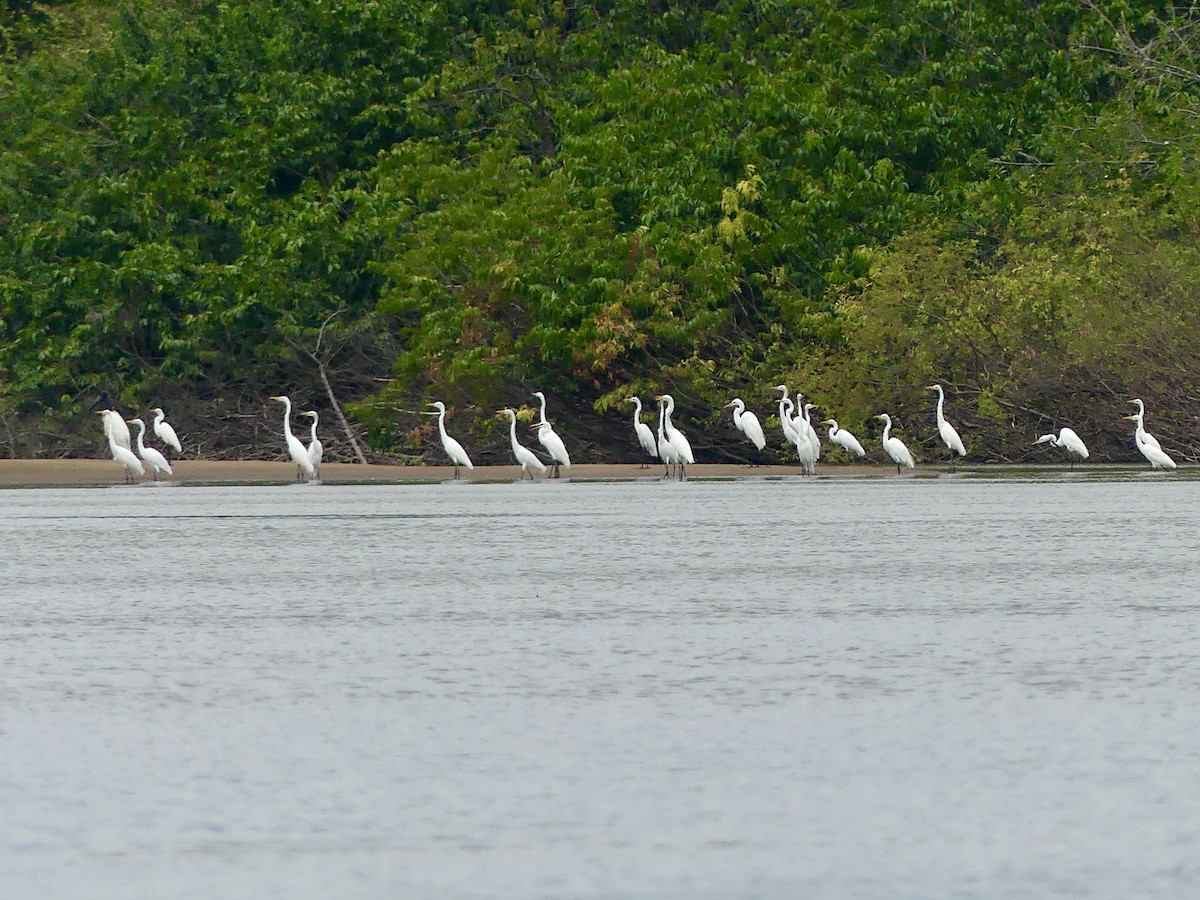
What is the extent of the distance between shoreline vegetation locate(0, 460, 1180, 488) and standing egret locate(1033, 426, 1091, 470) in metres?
0.24

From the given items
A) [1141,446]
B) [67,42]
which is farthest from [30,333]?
[1141,446]

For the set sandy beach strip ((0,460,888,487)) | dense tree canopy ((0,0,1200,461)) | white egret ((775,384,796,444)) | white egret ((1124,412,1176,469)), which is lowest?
sandy beach strip ((0,460,888,487))

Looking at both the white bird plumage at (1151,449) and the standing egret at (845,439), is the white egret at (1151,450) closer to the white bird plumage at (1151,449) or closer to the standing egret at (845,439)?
the white bird plumage at (1151,449)

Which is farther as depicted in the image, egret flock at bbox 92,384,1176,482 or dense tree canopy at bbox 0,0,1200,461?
dense tree canopy at bbox 0,0,1200,461

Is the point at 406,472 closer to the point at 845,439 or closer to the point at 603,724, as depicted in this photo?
the point at 845,439

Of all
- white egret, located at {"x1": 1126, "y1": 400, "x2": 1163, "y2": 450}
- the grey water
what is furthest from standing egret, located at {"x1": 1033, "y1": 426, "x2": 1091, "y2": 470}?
the grey water

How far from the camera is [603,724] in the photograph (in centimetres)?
709

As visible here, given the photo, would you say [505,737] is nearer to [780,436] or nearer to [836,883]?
[836,883]

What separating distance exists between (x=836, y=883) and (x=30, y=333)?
146 ft

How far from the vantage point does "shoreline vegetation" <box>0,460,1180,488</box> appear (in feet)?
119

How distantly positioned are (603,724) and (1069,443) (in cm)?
3126

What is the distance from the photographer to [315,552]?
631 inches

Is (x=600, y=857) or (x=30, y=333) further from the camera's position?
(x=30, y=333)

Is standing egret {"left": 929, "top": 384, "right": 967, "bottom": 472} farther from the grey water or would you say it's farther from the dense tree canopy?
the grey water
